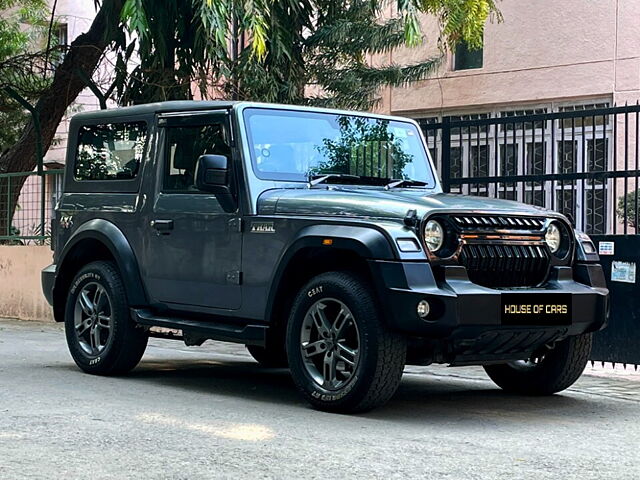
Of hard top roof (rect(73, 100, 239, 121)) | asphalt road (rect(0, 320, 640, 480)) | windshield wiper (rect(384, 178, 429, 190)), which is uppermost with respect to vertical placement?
hard top roof (rect(73, 100, 239, 121))

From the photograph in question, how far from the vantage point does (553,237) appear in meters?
7.84

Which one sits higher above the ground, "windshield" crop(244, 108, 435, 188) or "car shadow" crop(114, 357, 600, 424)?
"windshield" crop(244, 108, 435, 188)

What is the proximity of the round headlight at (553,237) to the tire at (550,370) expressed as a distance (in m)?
0.71

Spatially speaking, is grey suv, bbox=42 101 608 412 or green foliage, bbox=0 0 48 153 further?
green foliage, bbox=0 0 48 153

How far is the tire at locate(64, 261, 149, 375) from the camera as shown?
9.03 m

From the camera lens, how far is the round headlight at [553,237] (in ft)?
25.6

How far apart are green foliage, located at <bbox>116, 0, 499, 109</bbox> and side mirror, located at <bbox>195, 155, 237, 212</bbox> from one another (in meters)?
3.85

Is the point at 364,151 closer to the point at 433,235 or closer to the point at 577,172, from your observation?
the point at 433,235

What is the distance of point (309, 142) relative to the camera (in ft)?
28.1

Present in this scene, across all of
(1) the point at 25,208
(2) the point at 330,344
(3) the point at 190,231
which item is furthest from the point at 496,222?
(1) the point at 25,208

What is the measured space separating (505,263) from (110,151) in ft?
11.9

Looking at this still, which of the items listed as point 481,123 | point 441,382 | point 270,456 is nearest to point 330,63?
point 481,123

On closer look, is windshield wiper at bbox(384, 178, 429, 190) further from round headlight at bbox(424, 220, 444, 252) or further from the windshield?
round headlight at bbox(424, 220, 444, 252)

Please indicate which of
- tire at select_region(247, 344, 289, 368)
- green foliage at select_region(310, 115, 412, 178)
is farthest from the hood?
tire at select_region(247, 344, 289, 368)
